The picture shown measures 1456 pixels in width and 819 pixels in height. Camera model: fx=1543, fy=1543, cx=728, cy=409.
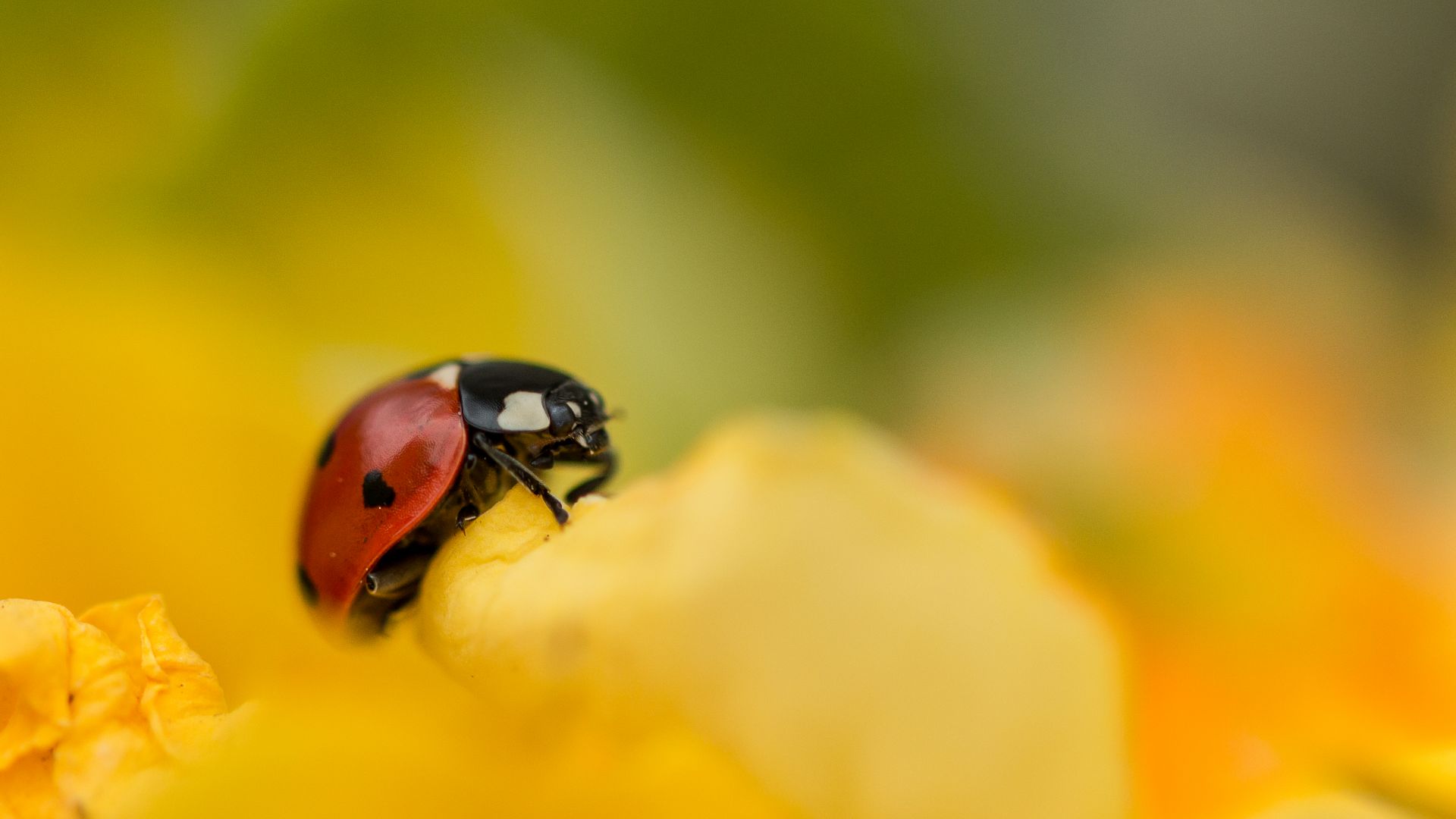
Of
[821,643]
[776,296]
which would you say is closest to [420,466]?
[821,643]

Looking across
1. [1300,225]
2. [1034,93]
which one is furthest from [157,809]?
[1300,225]

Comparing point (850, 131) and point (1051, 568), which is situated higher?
point (850, 131)

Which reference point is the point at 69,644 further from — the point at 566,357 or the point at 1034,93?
the point at 1034,93

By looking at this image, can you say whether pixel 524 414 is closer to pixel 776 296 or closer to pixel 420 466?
pixel 420 466

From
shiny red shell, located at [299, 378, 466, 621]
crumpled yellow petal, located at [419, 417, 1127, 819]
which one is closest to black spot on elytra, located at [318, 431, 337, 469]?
shiny red shell, located at [299, 378, 466, 621]

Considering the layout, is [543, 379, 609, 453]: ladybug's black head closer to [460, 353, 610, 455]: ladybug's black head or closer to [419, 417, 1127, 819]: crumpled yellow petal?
[460, 353, 610, 455]: ladybug's black head

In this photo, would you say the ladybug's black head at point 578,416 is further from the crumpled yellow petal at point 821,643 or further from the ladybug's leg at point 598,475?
the crumpled yellow petal at point 821,643
